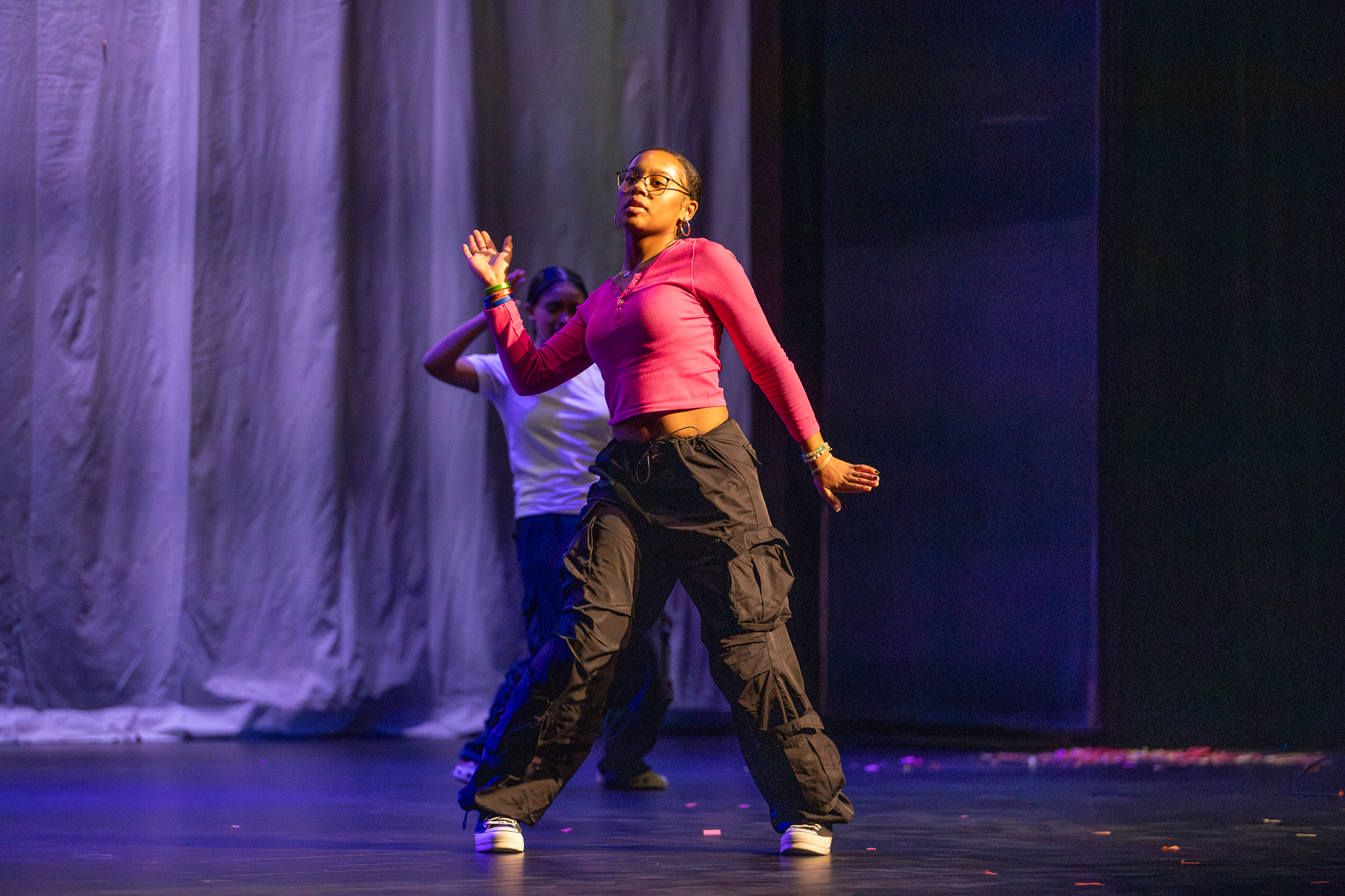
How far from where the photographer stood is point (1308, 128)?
544 cm

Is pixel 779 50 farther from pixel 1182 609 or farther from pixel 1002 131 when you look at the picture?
pixel 1182 609

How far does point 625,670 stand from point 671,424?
4.36ft

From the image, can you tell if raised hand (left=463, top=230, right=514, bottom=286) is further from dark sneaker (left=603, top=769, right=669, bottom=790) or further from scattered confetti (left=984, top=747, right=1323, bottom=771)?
scattered confetti (left=984, top=747, right=1323, bottom=771)

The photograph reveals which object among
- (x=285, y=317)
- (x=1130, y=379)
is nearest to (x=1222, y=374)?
(x=1130, y=379)

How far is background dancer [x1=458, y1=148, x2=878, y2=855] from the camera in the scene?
2.79 m

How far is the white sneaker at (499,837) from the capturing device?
9.17 ft

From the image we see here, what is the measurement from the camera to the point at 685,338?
111 inches

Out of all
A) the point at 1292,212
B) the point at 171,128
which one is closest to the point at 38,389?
the point at 171,128

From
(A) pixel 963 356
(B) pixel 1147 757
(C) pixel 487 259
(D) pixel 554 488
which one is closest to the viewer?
(C) pixel 487 259

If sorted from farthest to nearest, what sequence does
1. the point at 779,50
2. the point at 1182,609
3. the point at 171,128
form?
the point at 779,50 < the point at 171,128 < the point at 1182,609

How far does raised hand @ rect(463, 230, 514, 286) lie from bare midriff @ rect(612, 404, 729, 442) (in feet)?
1.38

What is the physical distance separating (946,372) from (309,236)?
8.52ft

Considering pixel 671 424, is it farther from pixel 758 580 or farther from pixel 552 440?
pixel 552 440

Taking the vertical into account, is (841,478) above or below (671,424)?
A: below
